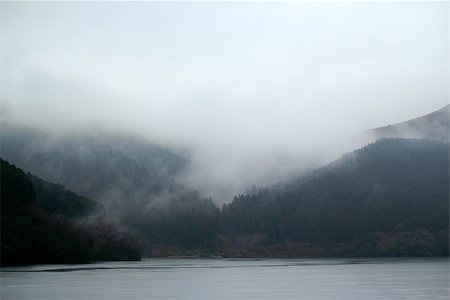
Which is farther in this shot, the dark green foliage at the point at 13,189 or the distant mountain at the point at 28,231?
the dark green foliage at the point at 13,189

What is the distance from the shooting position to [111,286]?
3888 inches

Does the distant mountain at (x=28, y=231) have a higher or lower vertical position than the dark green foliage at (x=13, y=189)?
lower

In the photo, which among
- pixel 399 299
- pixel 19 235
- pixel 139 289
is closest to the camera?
pixel 399 299

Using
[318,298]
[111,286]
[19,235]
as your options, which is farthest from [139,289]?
[19,235]

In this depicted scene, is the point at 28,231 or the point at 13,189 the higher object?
the point at 13,189

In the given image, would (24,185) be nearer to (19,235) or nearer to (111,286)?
(19,235)

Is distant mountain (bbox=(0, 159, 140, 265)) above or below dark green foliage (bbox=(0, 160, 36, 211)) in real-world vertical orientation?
below

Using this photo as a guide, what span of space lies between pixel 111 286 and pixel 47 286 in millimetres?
9256

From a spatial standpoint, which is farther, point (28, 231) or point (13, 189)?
point (13, 189)

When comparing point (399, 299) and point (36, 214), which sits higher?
point (36, 214)

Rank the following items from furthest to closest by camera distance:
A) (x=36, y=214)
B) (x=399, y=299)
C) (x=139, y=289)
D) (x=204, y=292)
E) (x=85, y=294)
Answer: (x=36, y=214) → (x=139, y=289) → (x=204, y=292) → (x=85, y=294) → (x=399, y=299)

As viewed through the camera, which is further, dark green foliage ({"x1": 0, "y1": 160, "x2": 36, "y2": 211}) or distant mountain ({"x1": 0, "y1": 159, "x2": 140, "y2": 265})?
dark green foliage ({"x1": 0, "y1": 160, "x2": 36, "y2": 211})

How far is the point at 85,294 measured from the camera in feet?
274

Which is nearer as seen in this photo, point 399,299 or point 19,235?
point 399,299
